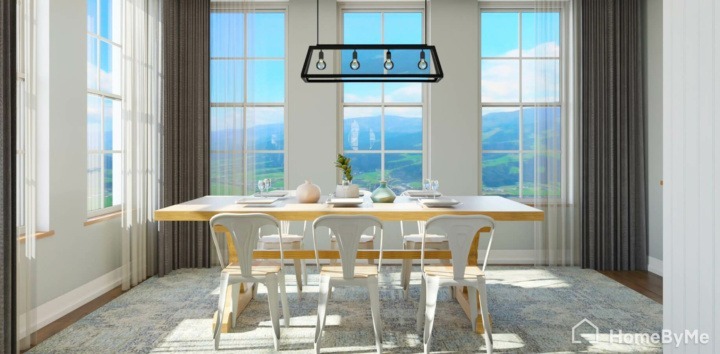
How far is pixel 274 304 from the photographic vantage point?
3.41 meters

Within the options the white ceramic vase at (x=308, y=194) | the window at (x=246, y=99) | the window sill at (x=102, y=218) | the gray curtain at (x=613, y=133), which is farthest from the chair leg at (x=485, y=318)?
the window at (x=246, y=99)

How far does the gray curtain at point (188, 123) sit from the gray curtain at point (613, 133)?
3.99m

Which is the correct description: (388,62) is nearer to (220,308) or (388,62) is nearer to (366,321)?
(366,321)

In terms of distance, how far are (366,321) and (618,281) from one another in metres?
2.79

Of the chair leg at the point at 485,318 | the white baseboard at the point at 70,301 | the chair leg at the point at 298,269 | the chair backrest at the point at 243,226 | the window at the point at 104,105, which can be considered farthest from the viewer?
the window at the point at 104,105

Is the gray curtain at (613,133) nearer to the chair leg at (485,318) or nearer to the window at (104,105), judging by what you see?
the chair leg at (485,318)

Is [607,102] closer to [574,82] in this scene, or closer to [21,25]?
[574,82]

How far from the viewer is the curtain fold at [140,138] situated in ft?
16.7

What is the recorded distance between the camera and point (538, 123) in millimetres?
5938

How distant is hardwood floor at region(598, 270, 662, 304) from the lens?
4.80m
